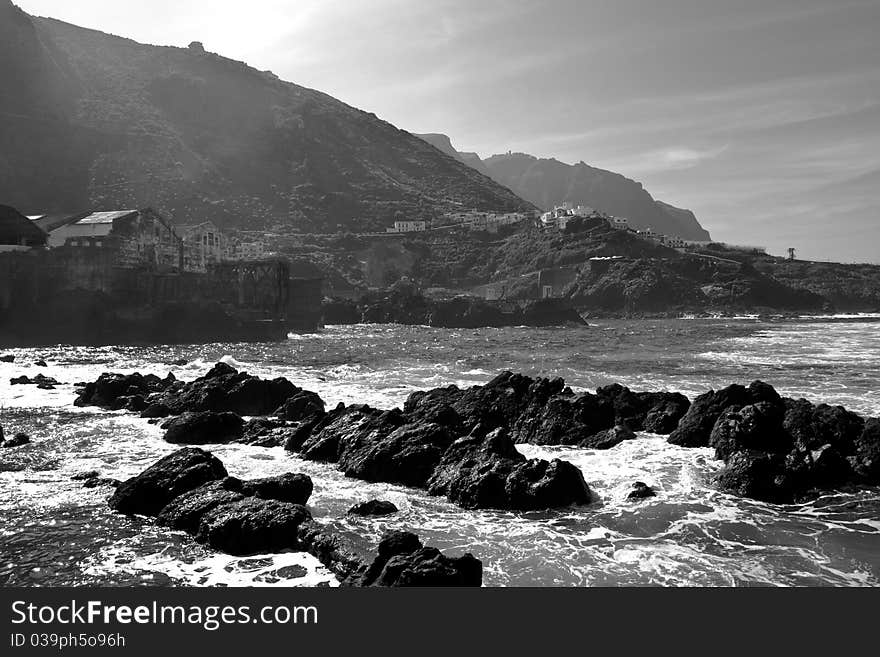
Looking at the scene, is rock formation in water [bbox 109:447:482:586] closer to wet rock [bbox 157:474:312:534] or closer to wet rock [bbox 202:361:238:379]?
wet rock [bbox 157:474:312:534]

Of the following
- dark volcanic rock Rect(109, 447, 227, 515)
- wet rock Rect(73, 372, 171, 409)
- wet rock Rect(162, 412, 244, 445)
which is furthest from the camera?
wet rock Rect(73, 372, 171, 409)

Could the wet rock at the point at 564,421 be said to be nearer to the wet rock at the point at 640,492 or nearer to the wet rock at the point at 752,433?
the wet rock at the point at 752,433

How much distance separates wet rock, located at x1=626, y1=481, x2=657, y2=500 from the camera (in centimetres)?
1523

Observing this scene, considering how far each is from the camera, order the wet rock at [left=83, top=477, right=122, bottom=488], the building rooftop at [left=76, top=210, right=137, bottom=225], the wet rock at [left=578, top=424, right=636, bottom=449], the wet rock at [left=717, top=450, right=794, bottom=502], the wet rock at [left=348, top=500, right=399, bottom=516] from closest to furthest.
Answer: the wet rock at [left=348, top=500, right=399, bottom=516]
the wet rock at [left=717, top=450, right=794, bottom=502]
the wet rock at [left=83, top=477, right=122, bottom=488]
the wet rock at [left=578, top=424, right=636, bottom=449]
the building rooftop at [left=76, top=210, right=137, bottom=225]

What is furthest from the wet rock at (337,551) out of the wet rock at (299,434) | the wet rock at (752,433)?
the wet rock at (752,433)

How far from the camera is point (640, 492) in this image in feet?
50.3

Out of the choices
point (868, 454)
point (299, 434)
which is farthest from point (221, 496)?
point (868, 454)

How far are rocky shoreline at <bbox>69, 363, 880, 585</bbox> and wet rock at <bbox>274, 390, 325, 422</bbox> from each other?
0.19 feet

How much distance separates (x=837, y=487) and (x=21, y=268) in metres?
66.1

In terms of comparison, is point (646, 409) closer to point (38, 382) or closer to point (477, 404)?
point (477, 404)

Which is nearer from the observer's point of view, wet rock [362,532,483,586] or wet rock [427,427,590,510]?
wet rock [362,532,483,586]

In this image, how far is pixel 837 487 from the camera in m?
15.8

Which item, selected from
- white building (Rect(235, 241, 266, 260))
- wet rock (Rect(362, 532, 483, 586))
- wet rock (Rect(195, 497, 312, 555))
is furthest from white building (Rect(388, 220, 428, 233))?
wet rock (Rect(362, 532, 483, 586))

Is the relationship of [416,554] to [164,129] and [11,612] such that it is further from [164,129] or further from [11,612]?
[164,129]
